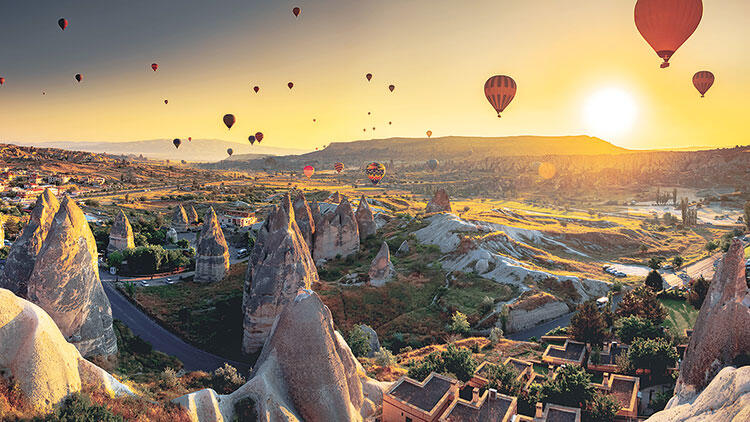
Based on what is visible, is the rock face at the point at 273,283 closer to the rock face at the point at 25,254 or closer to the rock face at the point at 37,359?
the rock face at the point at 25,254

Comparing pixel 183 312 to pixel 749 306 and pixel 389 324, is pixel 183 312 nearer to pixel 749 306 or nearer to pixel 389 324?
pixel 389 324

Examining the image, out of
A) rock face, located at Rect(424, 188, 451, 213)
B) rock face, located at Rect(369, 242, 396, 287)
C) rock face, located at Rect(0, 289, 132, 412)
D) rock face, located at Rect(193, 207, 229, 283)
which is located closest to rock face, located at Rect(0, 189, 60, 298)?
rock face, located at Rect(0, 289, 132, 412)

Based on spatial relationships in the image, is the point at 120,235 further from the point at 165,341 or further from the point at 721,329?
the point at 721,329

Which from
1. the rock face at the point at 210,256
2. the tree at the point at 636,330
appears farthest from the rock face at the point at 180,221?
the tree at the point at 636,330

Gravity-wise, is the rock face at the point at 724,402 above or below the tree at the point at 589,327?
above

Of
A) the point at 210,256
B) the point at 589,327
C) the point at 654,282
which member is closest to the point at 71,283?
the point at 210,256

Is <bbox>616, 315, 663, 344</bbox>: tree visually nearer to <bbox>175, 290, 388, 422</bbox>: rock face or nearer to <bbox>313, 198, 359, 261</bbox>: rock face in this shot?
<bbox>175, 290, 388, 422</bbox>: rock face

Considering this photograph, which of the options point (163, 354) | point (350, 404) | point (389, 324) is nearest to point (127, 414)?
point (350, 404)
